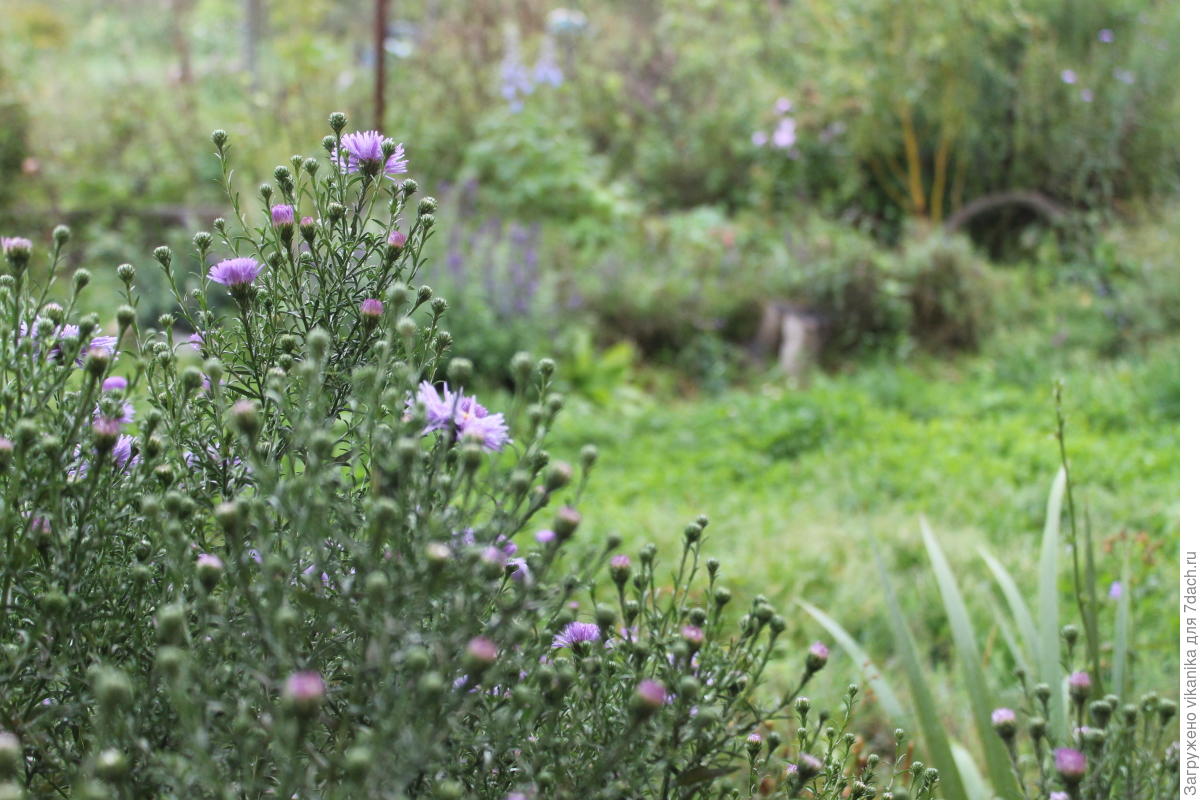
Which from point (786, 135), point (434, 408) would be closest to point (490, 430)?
point (434, 408)

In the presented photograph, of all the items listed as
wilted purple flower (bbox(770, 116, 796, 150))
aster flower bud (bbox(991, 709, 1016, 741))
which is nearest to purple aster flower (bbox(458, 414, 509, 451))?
aster flower bud (bbox(991, 709, 1016, 741))

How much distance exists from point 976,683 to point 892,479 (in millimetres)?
1711

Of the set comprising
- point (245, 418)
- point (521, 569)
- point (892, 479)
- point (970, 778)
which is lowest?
point (892, 479)

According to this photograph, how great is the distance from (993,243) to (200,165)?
178 inches

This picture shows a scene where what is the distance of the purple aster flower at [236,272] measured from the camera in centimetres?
91

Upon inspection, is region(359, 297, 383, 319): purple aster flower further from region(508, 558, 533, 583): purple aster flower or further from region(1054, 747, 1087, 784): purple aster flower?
region(1054, 747, 1087, 784): purple aster flower

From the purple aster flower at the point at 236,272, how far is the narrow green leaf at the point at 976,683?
1026 millimetres

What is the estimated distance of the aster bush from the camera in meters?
0.66

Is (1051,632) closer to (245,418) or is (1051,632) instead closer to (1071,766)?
(1071,766)

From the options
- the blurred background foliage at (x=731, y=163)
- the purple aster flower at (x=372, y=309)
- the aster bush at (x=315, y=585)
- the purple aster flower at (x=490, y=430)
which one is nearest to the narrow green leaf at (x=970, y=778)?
the aster bush at (x=315, y=585)

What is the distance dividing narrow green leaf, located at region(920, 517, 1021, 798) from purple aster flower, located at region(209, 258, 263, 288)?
1026mm

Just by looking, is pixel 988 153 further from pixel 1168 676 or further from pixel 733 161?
pixel 1168 676

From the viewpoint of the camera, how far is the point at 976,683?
1.47m

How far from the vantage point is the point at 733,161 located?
6.76 meters
